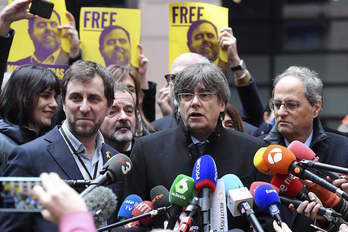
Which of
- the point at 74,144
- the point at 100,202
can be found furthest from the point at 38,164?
the point at 100,202

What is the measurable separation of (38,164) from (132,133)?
67.6 inches

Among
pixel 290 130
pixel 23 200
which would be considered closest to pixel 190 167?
pixel 290 130

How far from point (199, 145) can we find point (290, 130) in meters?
0.95

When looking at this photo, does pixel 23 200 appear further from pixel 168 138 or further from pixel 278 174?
pixel 168 138

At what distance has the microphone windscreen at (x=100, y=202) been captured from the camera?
413cm

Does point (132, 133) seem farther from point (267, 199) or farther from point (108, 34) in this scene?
point (267, 199)

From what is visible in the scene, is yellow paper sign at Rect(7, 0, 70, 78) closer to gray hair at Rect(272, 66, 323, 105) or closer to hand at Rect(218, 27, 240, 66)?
hand at Rect(218, 27, 240, 66)

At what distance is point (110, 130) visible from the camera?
6.97 metres

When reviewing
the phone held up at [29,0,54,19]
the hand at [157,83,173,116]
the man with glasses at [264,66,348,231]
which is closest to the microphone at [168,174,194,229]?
the man with glasses at [264,66,348,231]

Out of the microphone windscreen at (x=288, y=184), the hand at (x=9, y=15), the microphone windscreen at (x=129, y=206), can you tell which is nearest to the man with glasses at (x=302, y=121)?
the microphone windscreen at (x=288, y=184)

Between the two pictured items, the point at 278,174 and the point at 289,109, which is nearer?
the point at 278,174

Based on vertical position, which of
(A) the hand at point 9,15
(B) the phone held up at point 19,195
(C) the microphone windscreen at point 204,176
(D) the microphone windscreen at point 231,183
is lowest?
(D) the microphone windscreen at point 231,183

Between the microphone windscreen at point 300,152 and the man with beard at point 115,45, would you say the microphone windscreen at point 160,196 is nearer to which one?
the microphone windscreen at point 300,152

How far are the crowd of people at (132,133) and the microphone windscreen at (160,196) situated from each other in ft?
0.99
